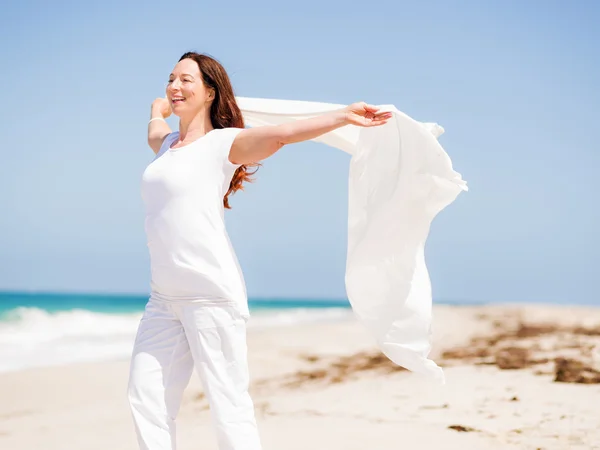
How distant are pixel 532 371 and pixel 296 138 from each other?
5479 mm

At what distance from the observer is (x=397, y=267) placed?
148 inches

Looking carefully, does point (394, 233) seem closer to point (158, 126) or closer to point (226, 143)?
point (226, 143)

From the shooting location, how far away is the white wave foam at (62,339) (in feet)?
44.0

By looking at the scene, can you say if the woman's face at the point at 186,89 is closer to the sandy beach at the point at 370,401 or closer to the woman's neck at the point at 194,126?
the woman's neck at the point at 194,126

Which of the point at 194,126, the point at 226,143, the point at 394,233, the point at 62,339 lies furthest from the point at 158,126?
the point at 62,339

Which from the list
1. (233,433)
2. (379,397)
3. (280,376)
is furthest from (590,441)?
(280,376)

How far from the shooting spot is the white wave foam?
13.4 meters

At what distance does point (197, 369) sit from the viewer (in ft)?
10.4

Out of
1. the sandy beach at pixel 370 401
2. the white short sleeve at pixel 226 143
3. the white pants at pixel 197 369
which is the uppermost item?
the white short sleeve at pixel 226 143

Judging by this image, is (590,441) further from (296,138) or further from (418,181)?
(296,138)

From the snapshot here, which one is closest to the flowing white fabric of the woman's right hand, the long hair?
the long hair

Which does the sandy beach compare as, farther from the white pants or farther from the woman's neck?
the woman's neck

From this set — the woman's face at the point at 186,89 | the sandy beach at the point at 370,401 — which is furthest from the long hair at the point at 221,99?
the sandy beach at the point at 370,401

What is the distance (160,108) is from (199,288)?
4.36ft
